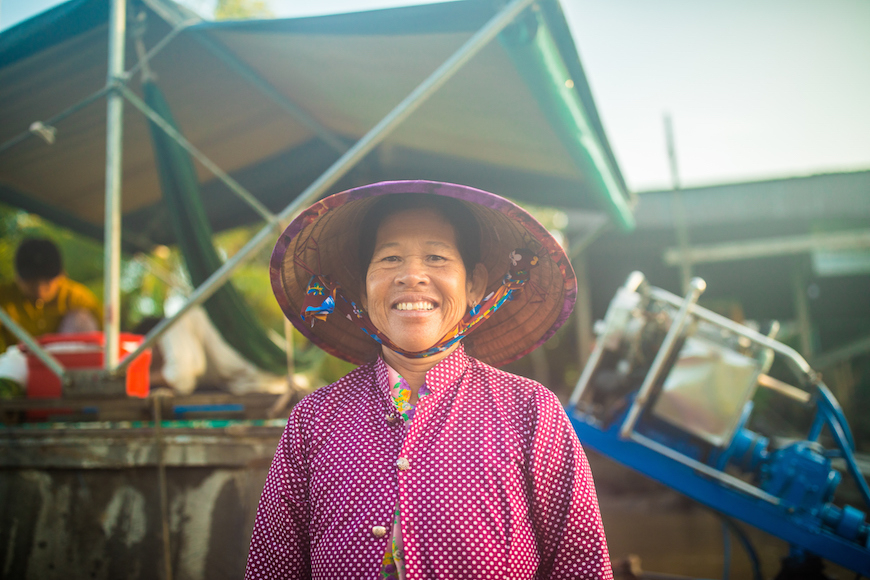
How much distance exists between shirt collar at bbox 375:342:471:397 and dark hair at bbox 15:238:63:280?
11.6ft

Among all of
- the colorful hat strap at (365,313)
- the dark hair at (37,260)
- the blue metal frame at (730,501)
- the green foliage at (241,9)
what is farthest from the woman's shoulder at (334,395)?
the green foliage at (241,9)

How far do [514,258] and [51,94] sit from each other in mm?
3195

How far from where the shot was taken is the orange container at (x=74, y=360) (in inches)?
107

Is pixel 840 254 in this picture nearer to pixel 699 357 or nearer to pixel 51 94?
pixel 699 357

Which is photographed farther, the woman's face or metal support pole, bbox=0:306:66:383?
metal support pole, bbox=0:306:66:383

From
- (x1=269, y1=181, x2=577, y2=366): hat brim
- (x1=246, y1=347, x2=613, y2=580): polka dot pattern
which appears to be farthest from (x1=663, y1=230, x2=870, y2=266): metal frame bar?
(x1=246, y1=347, x2=613, y2=580): polka dot pattern

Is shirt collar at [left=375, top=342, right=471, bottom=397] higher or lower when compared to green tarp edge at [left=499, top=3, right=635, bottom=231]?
lower

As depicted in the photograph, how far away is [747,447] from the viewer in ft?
8.45

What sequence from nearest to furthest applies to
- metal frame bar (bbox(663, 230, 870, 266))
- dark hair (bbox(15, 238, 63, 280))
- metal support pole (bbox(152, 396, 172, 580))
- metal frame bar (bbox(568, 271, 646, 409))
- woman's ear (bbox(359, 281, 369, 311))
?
woman's ear (bbox(359, 281, 369, 311)), metal support pole (bbox(152, 396, 172, 580)), metal frame bar (bbox(568, 271, 646, 409)), dark hair (bbox(15, 238, 63, 280)), metal frame bar (bbox(663, 230, 870, 266))

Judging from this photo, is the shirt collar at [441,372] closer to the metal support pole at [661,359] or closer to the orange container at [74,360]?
the metal support pole at [661,359]

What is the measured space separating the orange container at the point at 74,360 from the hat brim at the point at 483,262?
1.62 metres

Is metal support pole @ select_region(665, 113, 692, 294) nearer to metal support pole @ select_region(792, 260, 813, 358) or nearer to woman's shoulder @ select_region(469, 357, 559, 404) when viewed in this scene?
metal support pole @ select_region(792, 260, 813, 358)

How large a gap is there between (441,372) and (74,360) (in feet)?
8.44

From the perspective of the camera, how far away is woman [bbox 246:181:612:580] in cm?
102
